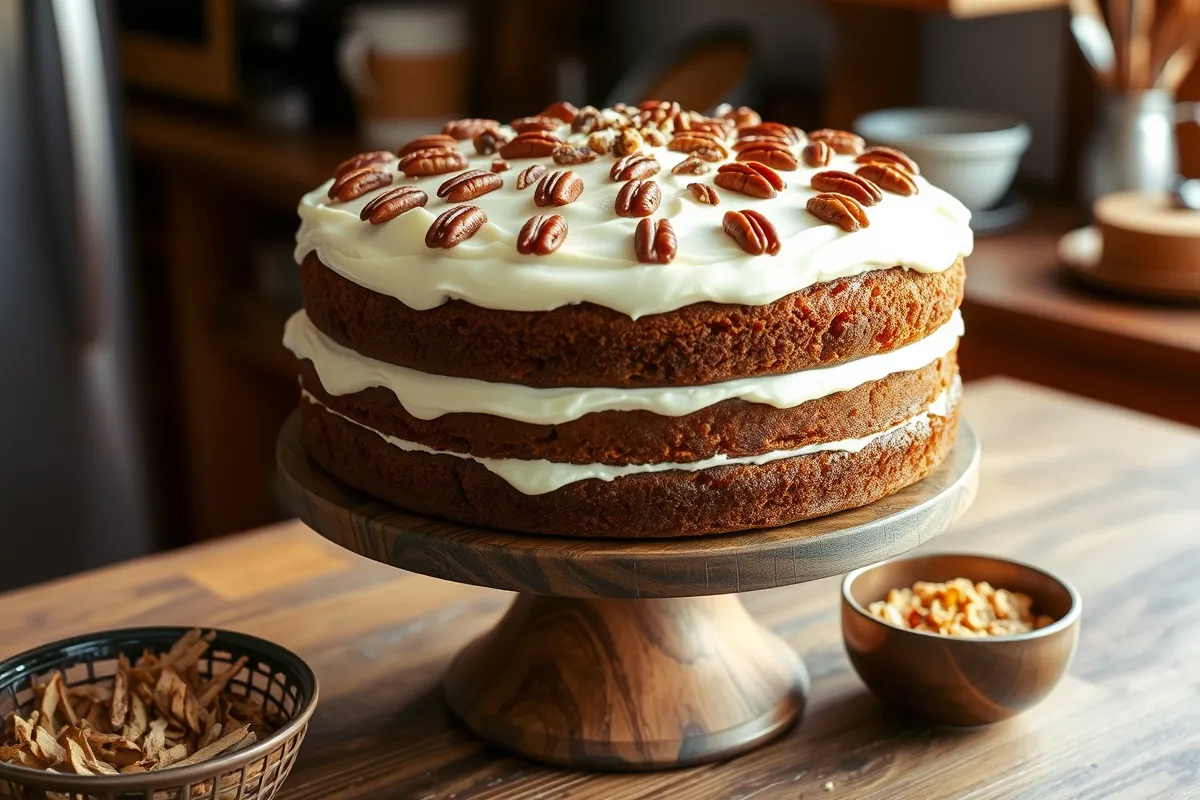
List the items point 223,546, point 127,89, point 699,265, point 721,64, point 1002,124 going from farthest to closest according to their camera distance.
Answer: point 127,89, point 721,64, point 1002,124, point 223,546, point 699,265

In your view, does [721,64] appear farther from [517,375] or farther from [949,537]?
[517,375]

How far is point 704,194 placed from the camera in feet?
3.44

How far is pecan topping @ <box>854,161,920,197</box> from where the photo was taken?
3.68ft

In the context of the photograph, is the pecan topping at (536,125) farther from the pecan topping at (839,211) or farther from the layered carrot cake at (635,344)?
the pecan topping at (839,211)

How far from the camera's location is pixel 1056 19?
8.17 feet

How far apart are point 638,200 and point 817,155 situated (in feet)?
0.68

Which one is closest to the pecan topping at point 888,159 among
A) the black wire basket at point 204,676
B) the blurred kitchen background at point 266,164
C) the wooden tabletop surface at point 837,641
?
the wooden tabletop surface at point 837,641

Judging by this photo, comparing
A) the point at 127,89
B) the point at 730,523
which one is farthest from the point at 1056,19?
the point at 127,89

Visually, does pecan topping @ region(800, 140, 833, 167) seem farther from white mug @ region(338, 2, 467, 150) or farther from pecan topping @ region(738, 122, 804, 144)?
white mug @ region(338, 2, 467, 150)

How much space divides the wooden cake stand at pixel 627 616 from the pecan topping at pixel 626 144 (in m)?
0.32

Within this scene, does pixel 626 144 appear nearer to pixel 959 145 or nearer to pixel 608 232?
pixel 608 232

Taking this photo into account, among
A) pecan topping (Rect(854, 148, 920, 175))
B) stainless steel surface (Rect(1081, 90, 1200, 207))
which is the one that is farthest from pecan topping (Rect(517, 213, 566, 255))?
stainless steel surface (Rect(1081, 90, 1200, 207))

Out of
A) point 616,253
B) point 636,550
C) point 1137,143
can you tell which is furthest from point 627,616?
point 1137,143

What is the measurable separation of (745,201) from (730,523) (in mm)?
233
